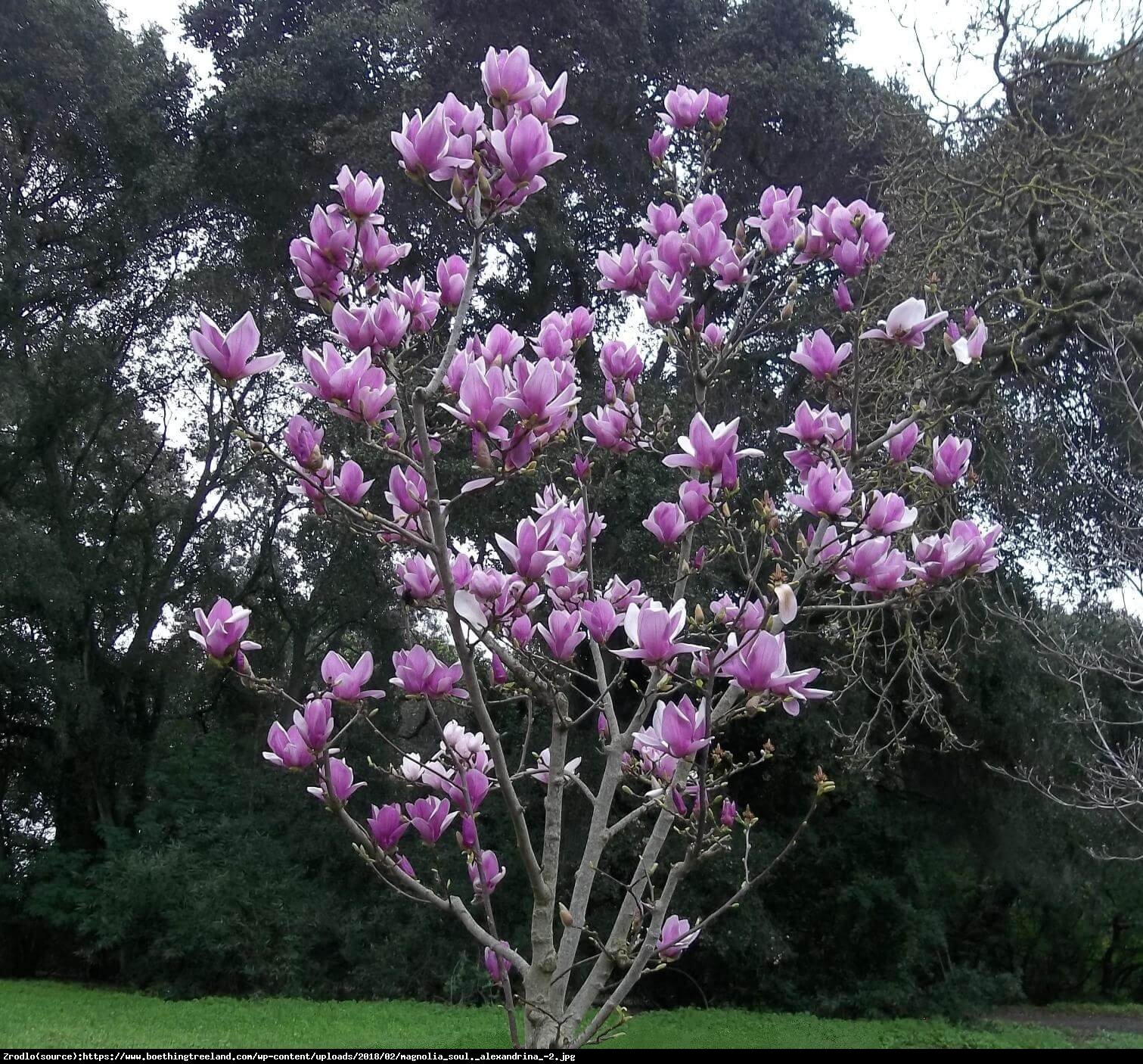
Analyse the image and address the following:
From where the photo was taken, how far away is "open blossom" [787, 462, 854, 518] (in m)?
1.20

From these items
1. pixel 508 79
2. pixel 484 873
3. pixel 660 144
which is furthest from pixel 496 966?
pixel 660 144

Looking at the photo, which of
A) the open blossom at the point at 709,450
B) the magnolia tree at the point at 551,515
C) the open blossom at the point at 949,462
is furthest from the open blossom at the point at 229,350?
the open blossom at the point at 949,462

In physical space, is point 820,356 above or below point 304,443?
above

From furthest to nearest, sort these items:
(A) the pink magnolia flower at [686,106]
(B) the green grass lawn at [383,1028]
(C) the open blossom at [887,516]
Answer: (B) the green grass lawn at [383,1028] < (A) the pink magnolia flower at [686,106] < (C) the open blossom at [887,516]

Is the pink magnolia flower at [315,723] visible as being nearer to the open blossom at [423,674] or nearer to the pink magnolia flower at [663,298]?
the open blossom at [423,674]

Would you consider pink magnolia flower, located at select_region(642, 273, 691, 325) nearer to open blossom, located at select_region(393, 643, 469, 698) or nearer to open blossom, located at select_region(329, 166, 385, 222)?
open blossom, located at select_region(329, 166, 385, 222)

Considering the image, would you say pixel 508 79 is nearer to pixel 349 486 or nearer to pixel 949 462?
pixel 349 486

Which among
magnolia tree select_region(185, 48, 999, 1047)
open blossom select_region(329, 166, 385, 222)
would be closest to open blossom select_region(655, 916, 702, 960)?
magnolia tree select_region(185, 48, 999, 1047)

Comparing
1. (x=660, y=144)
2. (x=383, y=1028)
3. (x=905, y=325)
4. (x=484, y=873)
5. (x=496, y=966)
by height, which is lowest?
(x=383, y=1028)

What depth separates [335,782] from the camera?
116 cm

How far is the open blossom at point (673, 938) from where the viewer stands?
1248 mm

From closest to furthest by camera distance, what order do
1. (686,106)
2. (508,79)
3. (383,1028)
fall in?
(508,79) < (686,106) < (383,1028)

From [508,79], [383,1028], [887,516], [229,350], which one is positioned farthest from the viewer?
[383,1028]

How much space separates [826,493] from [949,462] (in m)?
0.24
